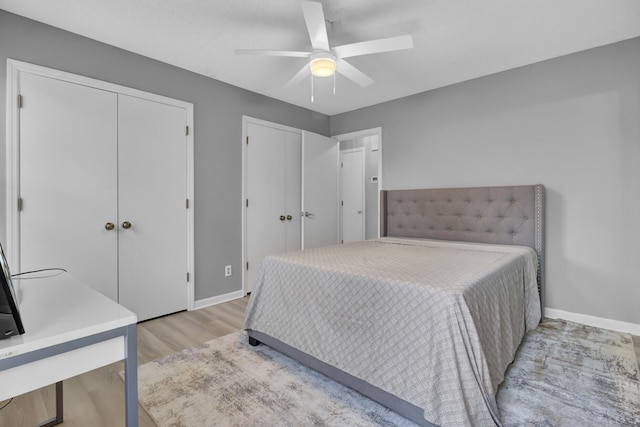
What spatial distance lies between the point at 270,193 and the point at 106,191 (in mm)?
1734

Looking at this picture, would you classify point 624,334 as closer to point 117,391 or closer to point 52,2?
point 117,391

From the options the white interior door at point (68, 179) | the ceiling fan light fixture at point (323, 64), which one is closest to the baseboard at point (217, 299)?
the white interior door at point (68, 179)

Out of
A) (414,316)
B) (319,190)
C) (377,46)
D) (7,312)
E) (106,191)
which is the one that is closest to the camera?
(7,312)

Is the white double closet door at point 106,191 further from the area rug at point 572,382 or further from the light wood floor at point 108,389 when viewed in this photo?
the area rug at point 572,382

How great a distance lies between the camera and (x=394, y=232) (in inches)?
152

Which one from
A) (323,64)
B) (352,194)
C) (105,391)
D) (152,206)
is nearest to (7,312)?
(105,391)

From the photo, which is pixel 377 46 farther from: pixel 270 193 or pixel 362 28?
pixel 270 193

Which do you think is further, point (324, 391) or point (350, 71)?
point (350, 71)

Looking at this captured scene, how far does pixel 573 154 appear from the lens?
276 cm

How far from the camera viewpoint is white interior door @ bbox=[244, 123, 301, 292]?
3.66m

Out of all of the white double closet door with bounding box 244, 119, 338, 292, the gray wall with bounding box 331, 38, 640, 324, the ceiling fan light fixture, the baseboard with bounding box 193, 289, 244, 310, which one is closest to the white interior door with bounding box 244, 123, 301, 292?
the white double closet door with bounding box 244, 119, 338, 292

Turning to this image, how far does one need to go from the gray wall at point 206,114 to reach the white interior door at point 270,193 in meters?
0.14

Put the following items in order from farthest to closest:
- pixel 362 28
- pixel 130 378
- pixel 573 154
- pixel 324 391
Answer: pixel 573 154 < pixel 362 28 < pixel 324 391 < pixel 130 378

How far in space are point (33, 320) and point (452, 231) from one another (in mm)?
3364
